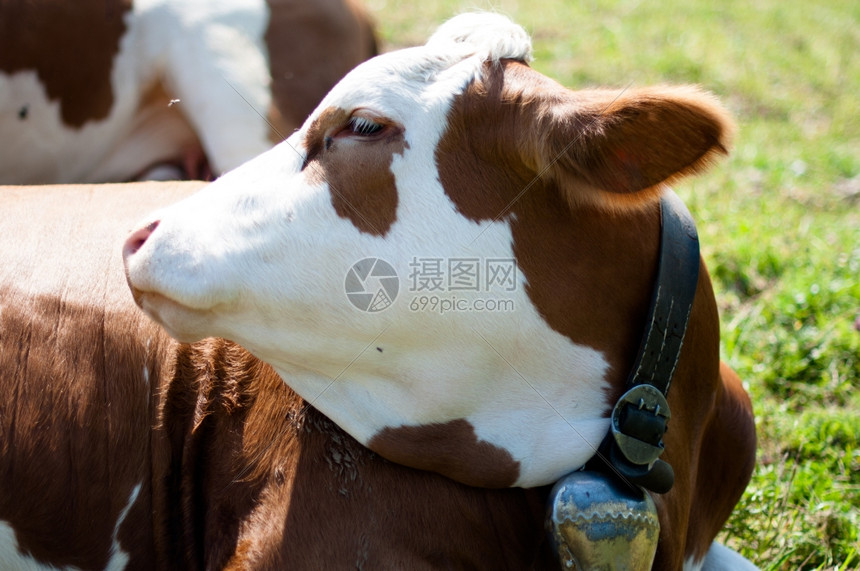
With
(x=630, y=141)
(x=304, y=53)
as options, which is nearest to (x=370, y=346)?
(x=630, y=141)

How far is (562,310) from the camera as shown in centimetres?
183

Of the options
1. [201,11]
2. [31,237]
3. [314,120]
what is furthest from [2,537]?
[201,11]

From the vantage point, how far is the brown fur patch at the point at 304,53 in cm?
362

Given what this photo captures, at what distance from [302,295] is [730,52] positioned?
20.1 ft

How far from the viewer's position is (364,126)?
1.80 meters

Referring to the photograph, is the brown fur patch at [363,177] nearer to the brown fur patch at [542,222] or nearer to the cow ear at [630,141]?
the brown fur patch at [542,222]

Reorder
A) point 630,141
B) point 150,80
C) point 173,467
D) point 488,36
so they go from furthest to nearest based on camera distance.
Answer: point 150,80
point 173,467
point 488,36
point 630,141

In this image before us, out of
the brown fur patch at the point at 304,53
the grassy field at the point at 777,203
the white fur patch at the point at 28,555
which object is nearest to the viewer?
the white fur patch at the point at 28,555

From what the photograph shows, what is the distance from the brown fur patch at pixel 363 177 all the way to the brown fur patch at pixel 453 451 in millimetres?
429

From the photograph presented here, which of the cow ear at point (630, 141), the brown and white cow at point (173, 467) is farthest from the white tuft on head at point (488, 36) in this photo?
the brown and white cow at point (173, 467)

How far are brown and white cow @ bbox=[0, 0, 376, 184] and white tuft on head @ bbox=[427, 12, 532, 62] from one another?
5.29 ft

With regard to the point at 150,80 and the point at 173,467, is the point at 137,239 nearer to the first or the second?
the point at 173,467

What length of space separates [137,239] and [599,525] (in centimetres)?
112

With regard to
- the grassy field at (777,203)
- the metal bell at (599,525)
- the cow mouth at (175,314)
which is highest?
the cow mouth at (175,314)
